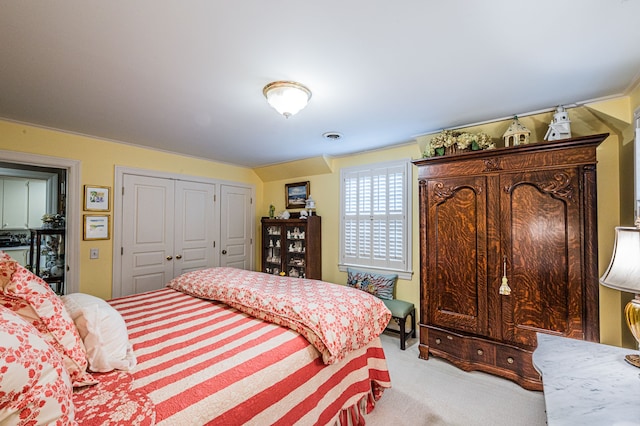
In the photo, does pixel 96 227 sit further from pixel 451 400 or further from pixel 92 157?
pixel 451 400

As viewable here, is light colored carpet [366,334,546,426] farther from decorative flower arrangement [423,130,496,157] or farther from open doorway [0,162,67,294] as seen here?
open doorway [0,162,67,294]

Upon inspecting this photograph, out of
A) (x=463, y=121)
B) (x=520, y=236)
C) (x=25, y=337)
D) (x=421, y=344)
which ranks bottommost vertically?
(x=421, y=344)

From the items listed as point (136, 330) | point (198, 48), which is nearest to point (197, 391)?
point (136, 330)

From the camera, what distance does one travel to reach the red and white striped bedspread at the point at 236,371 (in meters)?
1.18

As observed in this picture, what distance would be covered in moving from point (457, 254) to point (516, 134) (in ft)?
3.95

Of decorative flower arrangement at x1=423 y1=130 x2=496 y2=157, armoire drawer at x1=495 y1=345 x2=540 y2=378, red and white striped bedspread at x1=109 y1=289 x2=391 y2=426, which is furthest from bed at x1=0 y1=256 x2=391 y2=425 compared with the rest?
decorative flower arrangement at x1=423 y1=130 x2=496 y2=157

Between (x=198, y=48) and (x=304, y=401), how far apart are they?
82.4 inches

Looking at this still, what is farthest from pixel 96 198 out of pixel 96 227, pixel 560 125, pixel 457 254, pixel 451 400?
pixel 560 125

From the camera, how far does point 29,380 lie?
0.77m

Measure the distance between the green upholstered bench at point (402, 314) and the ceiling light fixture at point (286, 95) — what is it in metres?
2.40

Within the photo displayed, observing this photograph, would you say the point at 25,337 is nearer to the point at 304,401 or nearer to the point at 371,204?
the point at 304,401

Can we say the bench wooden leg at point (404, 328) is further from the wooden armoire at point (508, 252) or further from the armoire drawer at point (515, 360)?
the armoire drawer at point (515, 360)

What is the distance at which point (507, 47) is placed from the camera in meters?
1.62

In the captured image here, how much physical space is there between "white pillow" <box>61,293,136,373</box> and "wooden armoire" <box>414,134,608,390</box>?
8.37ft
